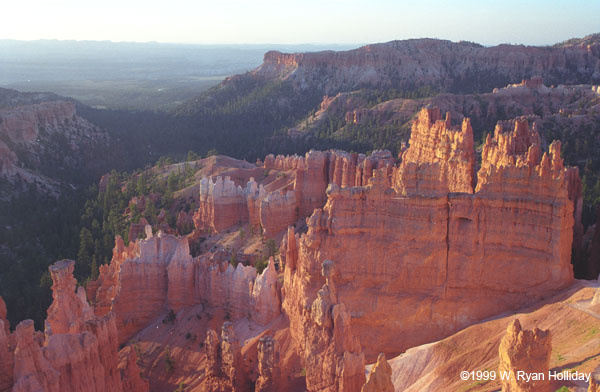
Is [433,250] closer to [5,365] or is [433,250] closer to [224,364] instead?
[224,364]

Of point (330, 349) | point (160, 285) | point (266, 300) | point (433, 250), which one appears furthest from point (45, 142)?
point (330, 349)

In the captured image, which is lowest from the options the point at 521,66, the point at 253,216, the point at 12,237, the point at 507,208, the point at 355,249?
the point at 12,237

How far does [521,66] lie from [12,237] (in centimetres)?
10485

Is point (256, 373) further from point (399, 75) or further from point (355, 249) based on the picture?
point (399, 75)

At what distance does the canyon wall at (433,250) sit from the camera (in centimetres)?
1978

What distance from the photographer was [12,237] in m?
48.6

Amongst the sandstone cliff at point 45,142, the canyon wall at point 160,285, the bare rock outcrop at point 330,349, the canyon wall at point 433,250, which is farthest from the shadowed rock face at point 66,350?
the sandstone cliff at point 45,142

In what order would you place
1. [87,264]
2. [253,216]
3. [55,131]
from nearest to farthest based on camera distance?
1. [253,216]
2. [87,264]
3. [55,131]

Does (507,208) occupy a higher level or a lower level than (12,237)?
higher

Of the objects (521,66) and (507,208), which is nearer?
(507,208)

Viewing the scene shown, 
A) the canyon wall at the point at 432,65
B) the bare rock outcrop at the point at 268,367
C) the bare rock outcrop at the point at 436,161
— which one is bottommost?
the bare rock outcrop at the point at 268,367

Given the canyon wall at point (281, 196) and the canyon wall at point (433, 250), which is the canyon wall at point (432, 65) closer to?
the canyon wall at point (281, 196)

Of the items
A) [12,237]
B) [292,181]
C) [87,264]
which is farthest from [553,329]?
[12,237]

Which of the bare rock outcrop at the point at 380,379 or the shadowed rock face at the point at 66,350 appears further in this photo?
the shadowed rock face at the point at 66,350
